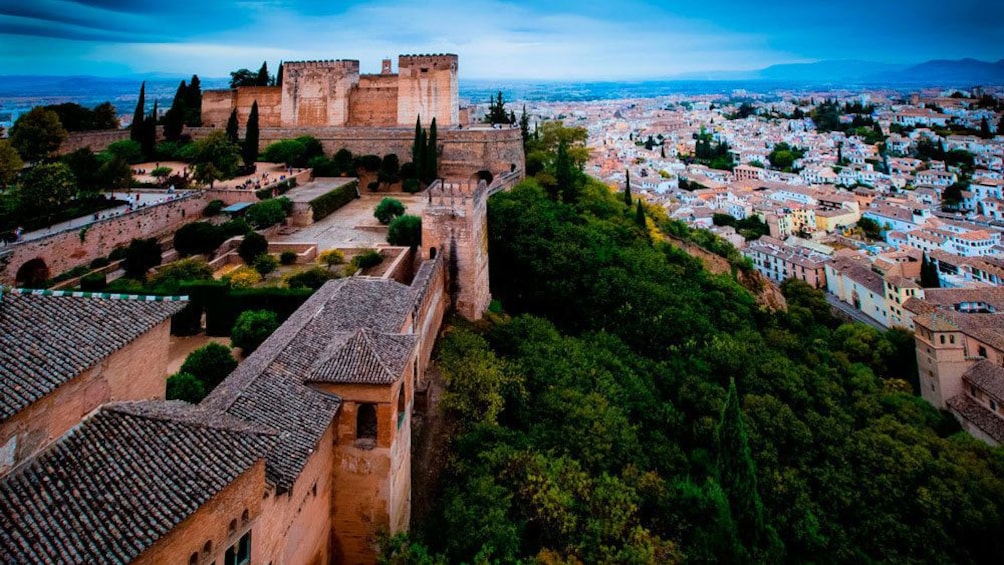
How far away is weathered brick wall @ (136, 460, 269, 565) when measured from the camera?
500cm

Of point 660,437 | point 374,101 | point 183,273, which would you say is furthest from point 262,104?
point 660,437

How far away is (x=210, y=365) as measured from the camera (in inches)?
423

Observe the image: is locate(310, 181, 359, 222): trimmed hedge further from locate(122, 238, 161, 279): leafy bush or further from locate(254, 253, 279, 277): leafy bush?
locate(122, 238, 161, 279): leafy bush

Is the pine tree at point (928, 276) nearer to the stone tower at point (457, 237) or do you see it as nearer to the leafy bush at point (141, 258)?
the stone tower at point (457, 237)

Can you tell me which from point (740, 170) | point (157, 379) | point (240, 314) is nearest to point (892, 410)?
point (240, 314)

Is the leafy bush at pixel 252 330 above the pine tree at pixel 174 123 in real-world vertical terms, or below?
below

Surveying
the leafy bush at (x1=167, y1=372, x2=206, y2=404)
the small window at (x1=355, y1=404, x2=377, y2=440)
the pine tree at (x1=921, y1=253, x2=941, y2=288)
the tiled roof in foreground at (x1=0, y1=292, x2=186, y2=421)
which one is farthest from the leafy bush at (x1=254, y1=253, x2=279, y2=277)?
the pine tree at (x1=921, y1=253, x2=941, y2=288)

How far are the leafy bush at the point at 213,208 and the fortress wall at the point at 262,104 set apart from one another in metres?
9.73

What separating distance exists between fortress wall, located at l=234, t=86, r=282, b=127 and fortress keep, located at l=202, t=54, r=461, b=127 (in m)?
0.05

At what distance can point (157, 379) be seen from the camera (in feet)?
23.3

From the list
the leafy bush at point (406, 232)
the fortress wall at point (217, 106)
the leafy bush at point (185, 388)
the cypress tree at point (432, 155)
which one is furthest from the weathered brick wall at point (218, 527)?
the fortress wall at point (217, 106)

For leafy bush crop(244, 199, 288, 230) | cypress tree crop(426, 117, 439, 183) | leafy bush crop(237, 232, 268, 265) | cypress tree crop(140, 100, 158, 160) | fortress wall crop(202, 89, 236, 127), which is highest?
fortress wall crop(202, 89, 236, 127)

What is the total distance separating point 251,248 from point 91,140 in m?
16.0

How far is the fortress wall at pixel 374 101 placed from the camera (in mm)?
28422
